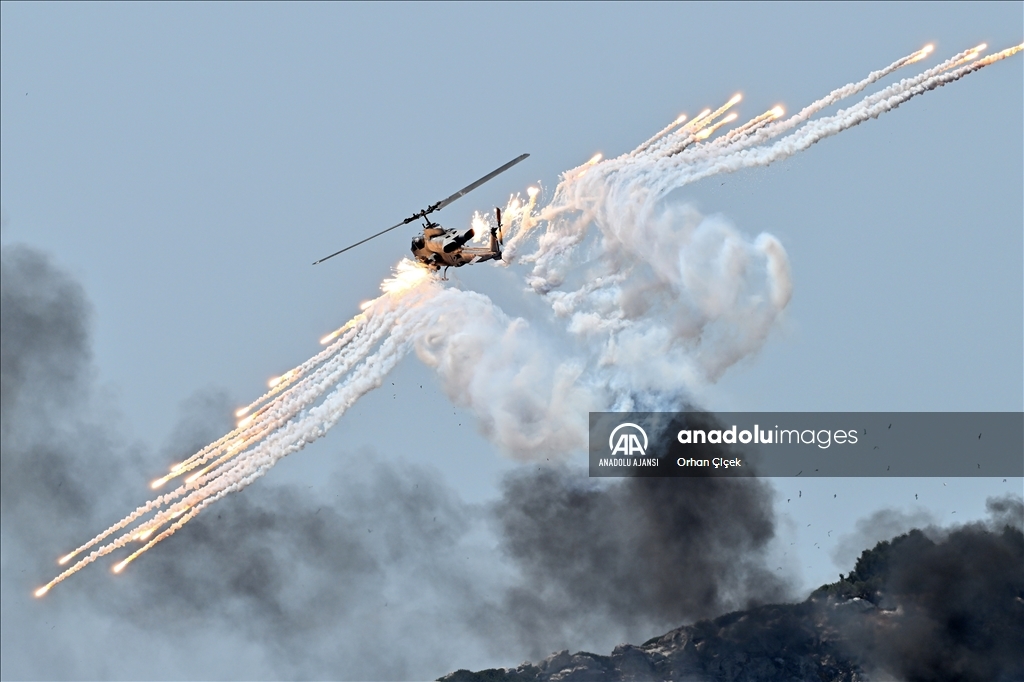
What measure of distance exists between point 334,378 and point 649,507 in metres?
36.3

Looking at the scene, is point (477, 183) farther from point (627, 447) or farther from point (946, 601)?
point (946, 601)

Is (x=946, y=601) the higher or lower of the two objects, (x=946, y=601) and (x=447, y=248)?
the lower

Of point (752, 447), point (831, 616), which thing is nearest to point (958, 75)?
point (752, 447)

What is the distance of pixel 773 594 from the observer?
125500 millimetres

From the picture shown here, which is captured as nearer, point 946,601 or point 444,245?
point 444,245

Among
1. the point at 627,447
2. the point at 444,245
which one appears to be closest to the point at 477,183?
the point at 444,245

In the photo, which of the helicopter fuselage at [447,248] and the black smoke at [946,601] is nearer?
the helicopter fuselage at [447,248]

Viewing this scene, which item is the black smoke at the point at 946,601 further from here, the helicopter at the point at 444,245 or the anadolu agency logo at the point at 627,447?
the helicopter at the point at 444,245

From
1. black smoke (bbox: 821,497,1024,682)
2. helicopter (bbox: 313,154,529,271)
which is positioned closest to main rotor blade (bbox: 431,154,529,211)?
helicopter (bbox: 313,154,529,271)

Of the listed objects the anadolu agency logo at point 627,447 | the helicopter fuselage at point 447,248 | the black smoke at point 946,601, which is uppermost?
the helicopter fuselage at point 447,248

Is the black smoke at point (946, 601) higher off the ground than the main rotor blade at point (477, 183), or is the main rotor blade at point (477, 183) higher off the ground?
the main rotor blade at point (477, 183)

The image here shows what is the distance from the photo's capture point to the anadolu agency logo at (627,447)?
378ft

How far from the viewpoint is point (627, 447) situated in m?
118

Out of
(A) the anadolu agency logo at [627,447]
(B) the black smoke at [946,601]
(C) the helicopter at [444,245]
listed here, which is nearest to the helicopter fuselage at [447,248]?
(C) the helicopter at [444,245]
